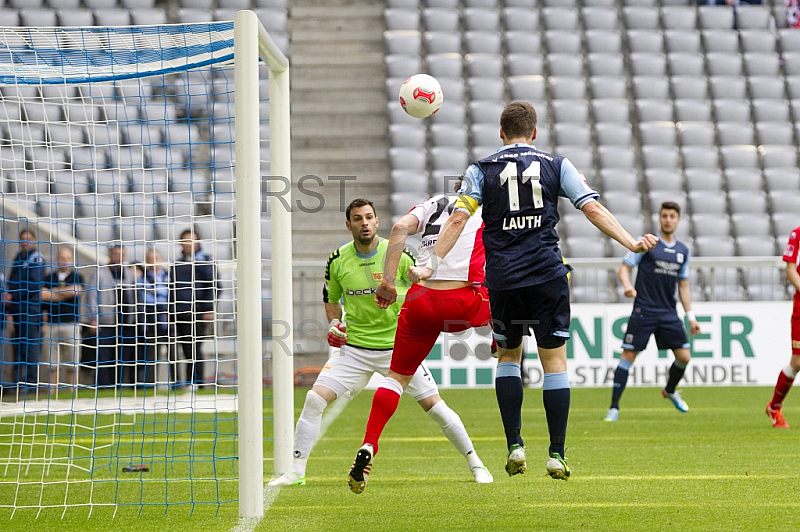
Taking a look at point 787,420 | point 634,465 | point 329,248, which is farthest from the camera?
point 329,248

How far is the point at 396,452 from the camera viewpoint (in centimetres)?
813

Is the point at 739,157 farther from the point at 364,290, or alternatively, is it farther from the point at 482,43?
the point at 364,290

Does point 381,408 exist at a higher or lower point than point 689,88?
lower

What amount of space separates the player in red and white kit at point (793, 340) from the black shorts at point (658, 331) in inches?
46.4

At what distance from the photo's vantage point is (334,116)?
18.3m

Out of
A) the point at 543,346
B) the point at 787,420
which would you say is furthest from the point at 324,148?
the point at 543,346

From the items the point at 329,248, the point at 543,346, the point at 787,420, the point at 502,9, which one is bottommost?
the point at 787,420

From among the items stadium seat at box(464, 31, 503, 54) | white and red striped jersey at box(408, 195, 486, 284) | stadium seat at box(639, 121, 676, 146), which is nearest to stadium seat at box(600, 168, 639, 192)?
stadium seat at box(639, 121, 676, 146)

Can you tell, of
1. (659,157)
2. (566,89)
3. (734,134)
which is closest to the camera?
(659,157)

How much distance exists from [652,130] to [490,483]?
13.3m

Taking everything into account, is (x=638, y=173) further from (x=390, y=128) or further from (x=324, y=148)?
(x=324, y=148)

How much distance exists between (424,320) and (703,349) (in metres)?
9.39

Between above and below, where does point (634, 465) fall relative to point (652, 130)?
below

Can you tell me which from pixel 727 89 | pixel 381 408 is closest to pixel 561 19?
pixel 727 89
